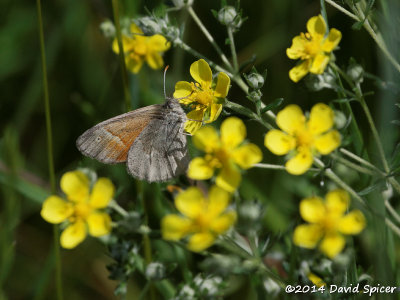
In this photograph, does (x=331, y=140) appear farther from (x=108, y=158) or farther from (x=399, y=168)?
(x=108, y=158)

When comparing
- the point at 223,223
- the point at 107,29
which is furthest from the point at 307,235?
the point at 107,29

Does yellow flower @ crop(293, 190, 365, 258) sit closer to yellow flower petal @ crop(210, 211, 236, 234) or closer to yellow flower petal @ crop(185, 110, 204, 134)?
yellow flower petal @ crop(210, 211, 236, 234)

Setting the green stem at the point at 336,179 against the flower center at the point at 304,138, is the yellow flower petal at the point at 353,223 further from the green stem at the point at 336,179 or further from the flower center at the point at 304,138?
the flower center at the point at 304,138

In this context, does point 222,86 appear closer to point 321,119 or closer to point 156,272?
point 321,119

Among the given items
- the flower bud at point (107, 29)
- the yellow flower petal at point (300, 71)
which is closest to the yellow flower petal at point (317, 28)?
the yellow flower petal at point (300, 71)

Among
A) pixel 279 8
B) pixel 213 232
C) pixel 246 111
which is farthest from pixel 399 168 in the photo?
pixel 279 8

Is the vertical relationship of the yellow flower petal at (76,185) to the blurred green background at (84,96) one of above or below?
above
